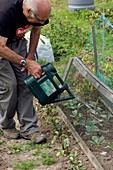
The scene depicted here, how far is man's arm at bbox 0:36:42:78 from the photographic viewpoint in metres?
4.53

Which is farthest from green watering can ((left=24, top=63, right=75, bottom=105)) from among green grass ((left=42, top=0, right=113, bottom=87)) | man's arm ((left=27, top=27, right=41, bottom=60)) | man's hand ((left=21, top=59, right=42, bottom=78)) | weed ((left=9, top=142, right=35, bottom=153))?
green grass ((left=42, top=0, right=113, bottom=87))

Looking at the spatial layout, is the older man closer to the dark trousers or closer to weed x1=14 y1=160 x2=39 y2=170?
the dark trousers

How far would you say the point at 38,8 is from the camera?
4.24 metres

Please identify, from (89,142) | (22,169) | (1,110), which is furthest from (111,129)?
(1,110)

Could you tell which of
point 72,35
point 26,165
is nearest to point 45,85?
point 26,165

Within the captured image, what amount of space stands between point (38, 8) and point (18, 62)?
610mm

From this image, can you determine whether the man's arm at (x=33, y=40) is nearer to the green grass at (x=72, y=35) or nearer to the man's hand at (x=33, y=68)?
the man's hand at (x=33, y=68)

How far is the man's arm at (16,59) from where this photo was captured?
4527mm

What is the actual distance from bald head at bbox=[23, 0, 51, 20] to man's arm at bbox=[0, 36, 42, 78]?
15.6 inches

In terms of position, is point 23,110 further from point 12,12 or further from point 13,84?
point 12,12

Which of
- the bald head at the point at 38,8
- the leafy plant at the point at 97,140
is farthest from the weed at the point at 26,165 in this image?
the bald head at the point at 38,8

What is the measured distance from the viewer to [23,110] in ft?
16.7

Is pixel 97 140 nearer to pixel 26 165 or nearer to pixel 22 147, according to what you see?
pixel 26 165

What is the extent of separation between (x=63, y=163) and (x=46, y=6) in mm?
1364
